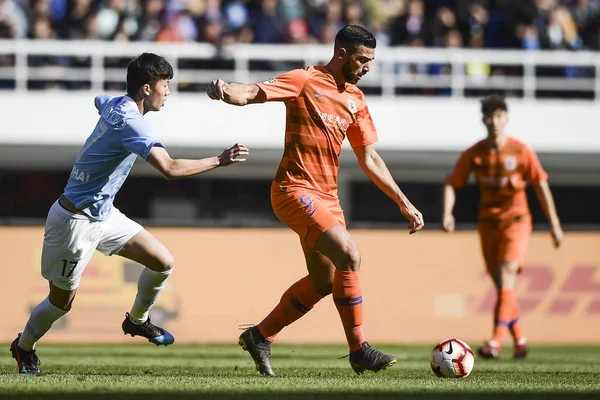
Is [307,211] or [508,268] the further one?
[508,268]

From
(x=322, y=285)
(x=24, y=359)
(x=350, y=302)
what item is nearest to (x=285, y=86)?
(x=322, y=285)

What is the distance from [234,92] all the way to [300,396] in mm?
2087

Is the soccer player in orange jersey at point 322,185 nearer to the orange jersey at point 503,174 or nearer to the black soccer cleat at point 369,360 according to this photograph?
the black soccer cleat at point 369,360

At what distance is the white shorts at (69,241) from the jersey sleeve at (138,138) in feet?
2.31

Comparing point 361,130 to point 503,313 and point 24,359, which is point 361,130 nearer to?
point 24,359

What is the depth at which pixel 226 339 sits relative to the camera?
542 inches

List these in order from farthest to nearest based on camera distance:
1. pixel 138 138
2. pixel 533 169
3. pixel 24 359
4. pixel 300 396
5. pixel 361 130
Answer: pixel 533 169 < pixel 361 130 < pixel 24 359 < pixel 138 138 < pixel 300 396

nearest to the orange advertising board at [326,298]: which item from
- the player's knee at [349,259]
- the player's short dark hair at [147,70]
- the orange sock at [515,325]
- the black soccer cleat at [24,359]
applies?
the orange sock at [515,325]

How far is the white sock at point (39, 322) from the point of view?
314 inches

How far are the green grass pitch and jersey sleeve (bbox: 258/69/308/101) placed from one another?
197 cm

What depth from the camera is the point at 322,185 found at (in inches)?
311

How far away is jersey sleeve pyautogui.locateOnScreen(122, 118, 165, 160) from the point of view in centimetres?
730

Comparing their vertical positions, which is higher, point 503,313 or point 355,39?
point 355,39

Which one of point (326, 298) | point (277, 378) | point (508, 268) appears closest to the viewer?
point (277, 378)
